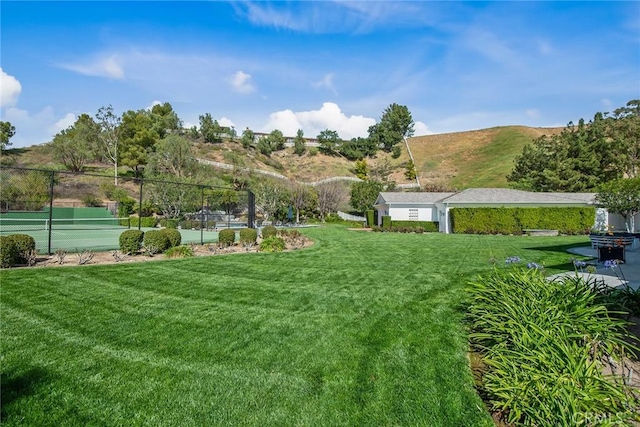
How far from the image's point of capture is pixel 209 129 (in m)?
64.2

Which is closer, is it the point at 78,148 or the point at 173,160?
the point at 173,160

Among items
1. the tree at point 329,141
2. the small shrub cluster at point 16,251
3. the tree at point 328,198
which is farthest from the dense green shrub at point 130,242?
the tree at point 329,141

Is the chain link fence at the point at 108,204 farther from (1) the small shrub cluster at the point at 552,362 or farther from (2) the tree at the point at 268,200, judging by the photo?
(1) the small shrub cluster at the point at 552,362

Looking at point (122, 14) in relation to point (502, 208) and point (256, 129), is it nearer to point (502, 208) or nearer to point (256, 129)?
point (502, 208)

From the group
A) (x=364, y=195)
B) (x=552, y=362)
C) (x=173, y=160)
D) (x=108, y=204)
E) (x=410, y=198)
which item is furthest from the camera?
(x=173, y=160)

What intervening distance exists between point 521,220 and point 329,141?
5311 centimetres

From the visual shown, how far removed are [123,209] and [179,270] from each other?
2782 cm

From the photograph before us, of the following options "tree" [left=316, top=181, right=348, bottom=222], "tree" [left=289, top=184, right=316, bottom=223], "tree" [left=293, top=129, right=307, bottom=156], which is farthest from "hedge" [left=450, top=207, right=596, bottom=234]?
"tree" [left=293, top=129, right=307, bottom=156]

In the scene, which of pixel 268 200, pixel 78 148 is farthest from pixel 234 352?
pixel 78 148

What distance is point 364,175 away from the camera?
5731 centimetres

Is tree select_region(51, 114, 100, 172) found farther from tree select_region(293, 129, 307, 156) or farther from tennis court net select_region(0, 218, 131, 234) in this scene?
tree select_region(293, 129, 307, 156)

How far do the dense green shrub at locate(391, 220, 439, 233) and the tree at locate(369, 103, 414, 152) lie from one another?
162 feet

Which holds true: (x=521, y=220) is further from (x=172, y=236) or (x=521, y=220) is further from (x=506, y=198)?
(x=172, y=236)

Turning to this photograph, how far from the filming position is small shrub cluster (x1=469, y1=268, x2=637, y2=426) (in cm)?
226
